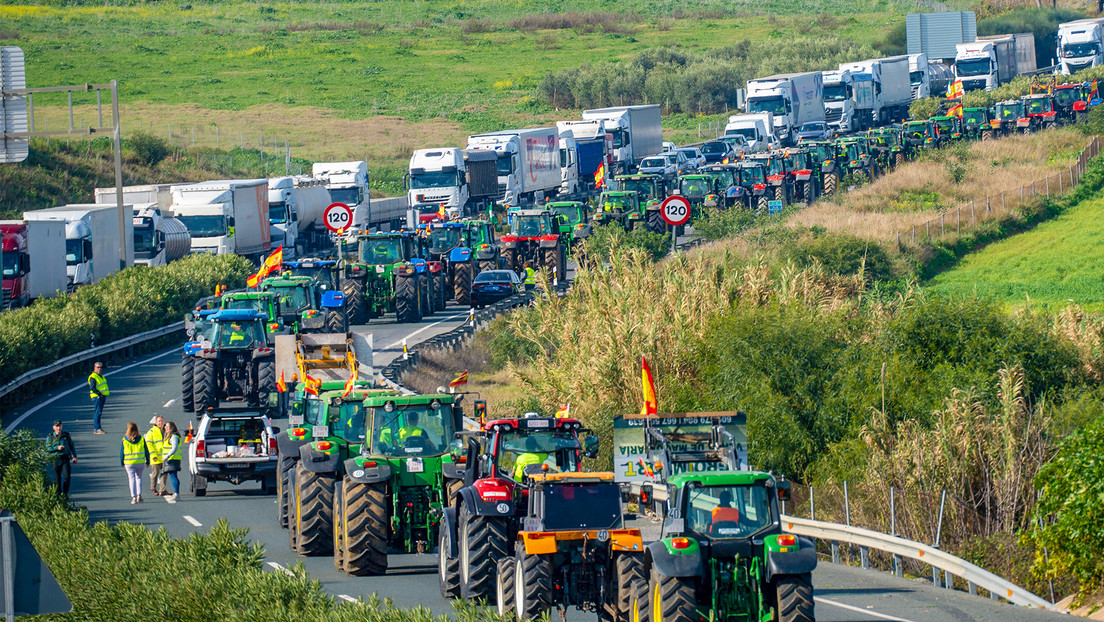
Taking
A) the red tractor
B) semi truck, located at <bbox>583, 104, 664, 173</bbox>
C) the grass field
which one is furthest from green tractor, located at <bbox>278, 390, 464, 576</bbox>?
semi truck, located at <bbox>583, 104, 664, 173</bbox>

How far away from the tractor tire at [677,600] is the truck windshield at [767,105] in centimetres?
5958

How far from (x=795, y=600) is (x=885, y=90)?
7251 centimetres

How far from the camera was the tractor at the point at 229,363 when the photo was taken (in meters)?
28.1

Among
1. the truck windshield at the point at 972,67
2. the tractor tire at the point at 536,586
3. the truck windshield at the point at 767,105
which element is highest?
the truck windshield at the point at 972,67

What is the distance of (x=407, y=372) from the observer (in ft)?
102

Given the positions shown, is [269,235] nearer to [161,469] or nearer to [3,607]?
[161,469]

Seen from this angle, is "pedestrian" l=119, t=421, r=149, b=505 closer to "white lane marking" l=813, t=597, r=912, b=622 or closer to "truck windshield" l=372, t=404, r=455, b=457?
"truck windshield" l=372, t=404, r=455, b=457

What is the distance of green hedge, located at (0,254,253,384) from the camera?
32219mm

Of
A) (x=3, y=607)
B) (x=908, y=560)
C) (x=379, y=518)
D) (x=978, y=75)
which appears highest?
(x=978, y=75)

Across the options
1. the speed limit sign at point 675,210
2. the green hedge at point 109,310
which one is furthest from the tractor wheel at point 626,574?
the green hedge at point 109,310

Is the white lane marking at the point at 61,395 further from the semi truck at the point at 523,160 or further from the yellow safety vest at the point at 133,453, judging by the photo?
the semi truck at the point at 523,160

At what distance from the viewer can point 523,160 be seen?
60.7 metres

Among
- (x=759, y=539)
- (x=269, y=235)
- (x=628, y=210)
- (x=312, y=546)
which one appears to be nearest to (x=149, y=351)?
(x=269, y=235)

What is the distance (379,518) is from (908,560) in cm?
699
